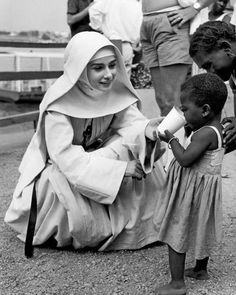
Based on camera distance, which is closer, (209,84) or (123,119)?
(209,84)

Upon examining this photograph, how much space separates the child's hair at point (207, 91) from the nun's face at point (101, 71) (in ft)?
2.41

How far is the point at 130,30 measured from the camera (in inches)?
213

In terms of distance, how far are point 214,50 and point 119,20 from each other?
113 inches

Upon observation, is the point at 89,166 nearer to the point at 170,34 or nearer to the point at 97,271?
the point at 97,271

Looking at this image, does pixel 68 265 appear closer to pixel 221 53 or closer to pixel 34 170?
pixel 34 170

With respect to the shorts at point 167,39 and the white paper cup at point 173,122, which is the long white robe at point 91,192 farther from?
the shorts at point 167,39

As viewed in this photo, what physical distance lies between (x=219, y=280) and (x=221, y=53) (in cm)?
115

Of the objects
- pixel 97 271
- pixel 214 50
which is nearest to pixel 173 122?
pixel 214 50

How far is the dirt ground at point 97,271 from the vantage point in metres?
2.50

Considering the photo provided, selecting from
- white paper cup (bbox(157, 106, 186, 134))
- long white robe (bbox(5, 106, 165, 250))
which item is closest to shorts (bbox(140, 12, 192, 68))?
long white robe (bbox(5, 106, 165, 250))

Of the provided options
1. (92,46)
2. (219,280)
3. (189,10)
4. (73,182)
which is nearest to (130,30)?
(189,10)

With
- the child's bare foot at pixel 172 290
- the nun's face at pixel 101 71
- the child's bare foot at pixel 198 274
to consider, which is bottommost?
the child's bare foot at pixel 198 274

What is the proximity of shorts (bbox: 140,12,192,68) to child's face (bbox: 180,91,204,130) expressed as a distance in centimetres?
161

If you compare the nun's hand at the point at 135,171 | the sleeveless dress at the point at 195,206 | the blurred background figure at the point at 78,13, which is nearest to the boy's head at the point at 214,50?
the sleeveless dress at the point at 195,206
